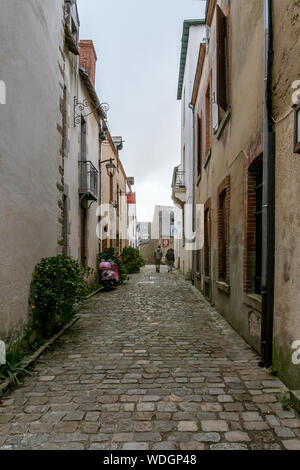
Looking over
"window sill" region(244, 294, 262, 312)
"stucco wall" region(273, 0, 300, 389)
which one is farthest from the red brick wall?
"stucco wall" region(273, 0, 300, 389)

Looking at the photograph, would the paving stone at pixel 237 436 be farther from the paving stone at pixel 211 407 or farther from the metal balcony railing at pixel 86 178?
the metal balcony railing at pixel 86 178

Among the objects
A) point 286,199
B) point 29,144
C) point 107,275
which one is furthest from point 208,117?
point 286,199

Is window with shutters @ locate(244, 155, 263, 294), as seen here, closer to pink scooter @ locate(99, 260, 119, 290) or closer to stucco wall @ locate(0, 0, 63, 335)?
stucco wall @ locate(0, 0, 63, 335)

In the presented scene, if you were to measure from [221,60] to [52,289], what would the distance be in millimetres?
5736

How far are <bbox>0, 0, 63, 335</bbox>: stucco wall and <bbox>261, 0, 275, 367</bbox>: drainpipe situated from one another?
3144mm

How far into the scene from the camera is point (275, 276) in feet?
13.7

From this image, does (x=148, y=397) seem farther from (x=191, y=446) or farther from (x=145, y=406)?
(x=191, y=446)

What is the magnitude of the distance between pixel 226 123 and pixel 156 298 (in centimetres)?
551

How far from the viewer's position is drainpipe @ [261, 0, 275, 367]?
425 centimetres

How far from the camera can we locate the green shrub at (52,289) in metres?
5.38
